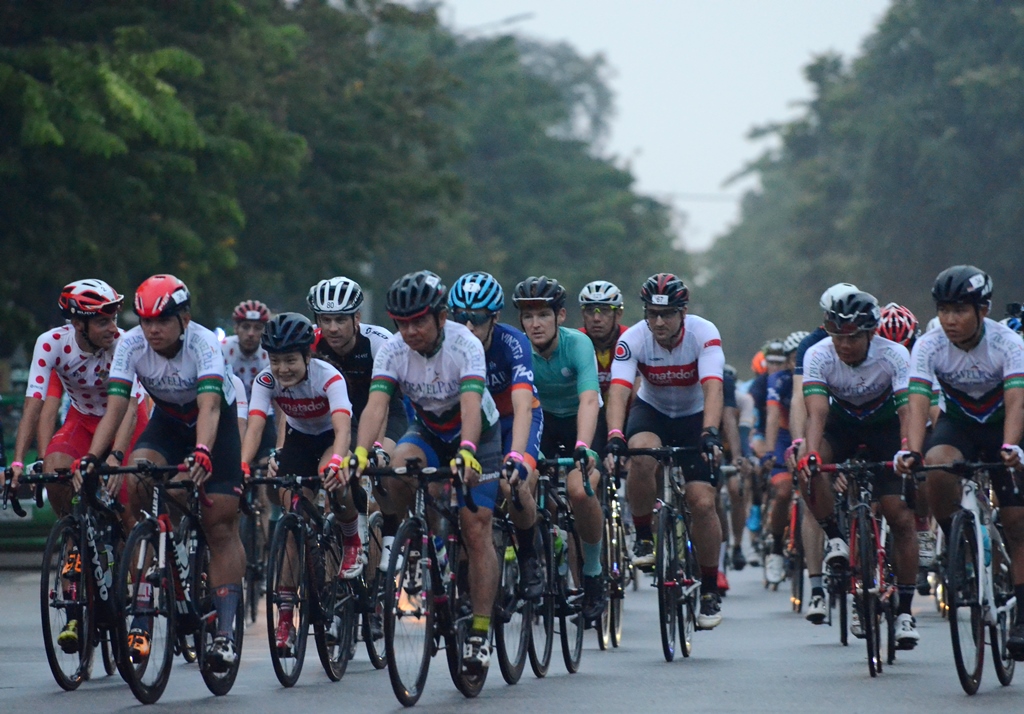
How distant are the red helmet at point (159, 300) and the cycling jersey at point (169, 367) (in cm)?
20

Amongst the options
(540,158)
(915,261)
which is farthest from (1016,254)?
(540,158)

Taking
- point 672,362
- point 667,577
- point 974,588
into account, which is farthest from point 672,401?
point 974,588

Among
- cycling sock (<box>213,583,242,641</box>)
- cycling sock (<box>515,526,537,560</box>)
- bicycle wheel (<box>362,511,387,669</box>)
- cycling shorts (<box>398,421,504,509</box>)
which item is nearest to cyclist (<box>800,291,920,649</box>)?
cycling sock (<box>515,526,537,560</box>)

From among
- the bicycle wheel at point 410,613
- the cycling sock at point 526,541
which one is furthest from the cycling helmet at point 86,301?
the bicycle wheel at point 410,613

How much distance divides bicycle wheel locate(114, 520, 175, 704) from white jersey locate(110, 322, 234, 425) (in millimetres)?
844

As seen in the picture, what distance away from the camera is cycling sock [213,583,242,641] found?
9.34 meters

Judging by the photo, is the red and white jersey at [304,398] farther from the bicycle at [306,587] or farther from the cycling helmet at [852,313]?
the cycling helmet at [852,313]

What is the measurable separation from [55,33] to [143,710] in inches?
618

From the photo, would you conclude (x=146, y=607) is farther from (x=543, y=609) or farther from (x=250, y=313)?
(x=250, y=313)

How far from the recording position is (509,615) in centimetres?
973

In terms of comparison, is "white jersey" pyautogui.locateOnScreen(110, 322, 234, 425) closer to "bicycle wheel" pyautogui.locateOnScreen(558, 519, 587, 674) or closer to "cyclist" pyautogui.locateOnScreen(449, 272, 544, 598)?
"cyclist" pyautogui.locateOnScreen(449, 272, 544, 598)

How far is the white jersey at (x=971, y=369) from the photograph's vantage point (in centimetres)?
984

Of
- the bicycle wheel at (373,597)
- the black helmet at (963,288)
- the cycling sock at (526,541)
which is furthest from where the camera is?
the bicycle wheel at (373,597)

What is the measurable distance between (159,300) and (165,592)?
1437mm
